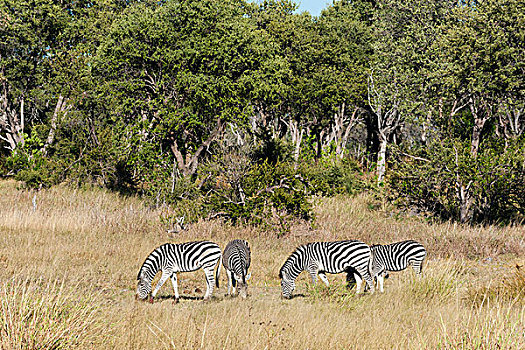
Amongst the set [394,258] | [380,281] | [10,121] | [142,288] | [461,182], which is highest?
[10,121]

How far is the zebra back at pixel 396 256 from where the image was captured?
373 inches

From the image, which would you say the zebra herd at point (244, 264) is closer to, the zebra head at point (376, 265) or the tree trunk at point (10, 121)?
the zebra head at point (376, 265)

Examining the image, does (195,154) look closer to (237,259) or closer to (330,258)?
(237,259)

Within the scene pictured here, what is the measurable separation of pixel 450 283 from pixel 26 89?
2858 cm

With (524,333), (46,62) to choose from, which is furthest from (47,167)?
(524,333)

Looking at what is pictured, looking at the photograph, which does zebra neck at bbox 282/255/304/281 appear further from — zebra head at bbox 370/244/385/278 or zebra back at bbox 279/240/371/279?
zebra head at bbox 370/244/385/278

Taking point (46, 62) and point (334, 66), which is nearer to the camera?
point (46, 62)

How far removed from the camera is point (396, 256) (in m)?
9.84

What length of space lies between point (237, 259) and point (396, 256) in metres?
3.41

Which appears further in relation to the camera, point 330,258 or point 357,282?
point 330,258

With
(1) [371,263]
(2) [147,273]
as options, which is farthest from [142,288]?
(1) [371,263]

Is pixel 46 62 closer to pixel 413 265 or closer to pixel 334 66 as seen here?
pixel 334 66

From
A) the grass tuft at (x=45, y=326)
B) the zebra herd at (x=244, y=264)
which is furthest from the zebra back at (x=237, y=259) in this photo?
the grass tuft at (x=45, y=326)

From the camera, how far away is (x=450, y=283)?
878 centimetres
